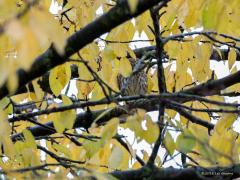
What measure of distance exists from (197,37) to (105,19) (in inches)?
49.3

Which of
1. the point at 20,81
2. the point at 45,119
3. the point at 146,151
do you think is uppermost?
the point at 20,81

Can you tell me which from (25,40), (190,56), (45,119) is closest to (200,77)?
(190,56)

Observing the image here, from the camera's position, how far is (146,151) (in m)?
3.12

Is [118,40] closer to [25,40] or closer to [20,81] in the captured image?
[20,81]

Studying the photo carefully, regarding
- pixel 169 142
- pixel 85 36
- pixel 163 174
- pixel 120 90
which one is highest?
pixel 85 36

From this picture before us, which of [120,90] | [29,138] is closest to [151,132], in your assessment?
[120,90]

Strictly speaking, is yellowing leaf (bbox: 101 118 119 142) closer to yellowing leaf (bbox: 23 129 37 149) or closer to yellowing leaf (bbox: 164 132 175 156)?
yellowing leaf (bbox: 164 132 175 156)

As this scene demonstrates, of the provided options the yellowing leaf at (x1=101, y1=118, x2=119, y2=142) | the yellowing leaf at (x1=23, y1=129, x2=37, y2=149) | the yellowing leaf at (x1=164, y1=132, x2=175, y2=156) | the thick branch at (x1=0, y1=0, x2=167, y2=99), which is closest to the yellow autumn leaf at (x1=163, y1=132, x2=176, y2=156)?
the yellowing leaf at (x1=164, y1=132, x2=175, y2=156)

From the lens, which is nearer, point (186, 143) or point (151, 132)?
point (186, 143)

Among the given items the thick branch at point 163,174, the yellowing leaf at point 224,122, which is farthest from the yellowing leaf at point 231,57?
the yellowing leaf at point 224,122

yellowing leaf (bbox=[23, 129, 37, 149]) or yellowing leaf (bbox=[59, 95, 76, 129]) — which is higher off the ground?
yellowing leaf (bbox=[59, 95, 76, 129])

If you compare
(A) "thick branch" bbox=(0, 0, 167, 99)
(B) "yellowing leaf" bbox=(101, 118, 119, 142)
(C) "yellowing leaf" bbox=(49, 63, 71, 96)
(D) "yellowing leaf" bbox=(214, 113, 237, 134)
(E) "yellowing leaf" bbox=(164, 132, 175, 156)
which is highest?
(A) "thick branch" bbox=(0, 0, 167, 99)

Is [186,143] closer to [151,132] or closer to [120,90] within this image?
[151,132]

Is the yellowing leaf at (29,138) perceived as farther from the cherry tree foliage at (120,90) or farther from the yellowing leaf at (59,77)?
the yellowing leaf at (59,77)
